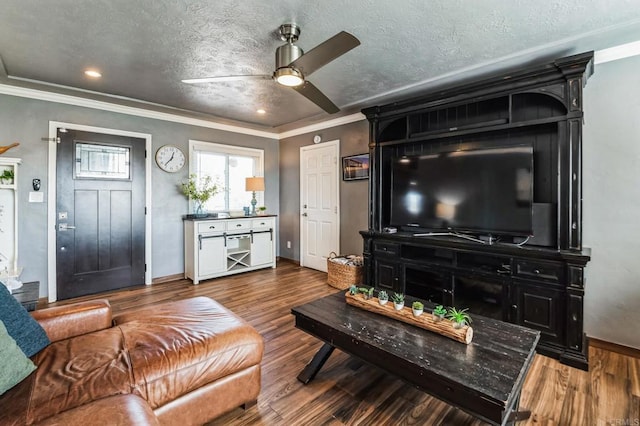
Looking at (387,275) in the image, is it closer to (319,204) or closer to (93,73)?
(319,204)

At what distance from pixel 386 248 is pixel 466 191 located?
1051 millimetres

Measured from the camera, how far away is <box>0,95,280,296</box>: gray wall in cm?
334

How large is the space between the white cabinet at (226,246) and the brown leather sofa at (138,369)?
7.77ft

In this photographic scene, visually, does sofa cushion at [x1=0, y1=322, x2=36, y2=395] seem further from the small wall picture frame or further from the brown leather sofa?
the small wall picture frame

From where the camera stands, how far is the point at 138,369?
4.35 feet

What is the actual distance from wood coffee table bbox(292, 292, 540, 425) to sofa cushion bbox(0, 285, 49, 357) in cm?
139

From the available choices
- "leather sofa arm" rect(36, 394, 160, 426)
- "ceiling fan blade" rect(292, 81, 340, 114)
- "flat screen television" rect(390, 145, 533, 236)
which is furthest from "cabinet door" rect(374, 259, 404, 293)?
"leather sofa arm" rect(36, 394, 160, 426)

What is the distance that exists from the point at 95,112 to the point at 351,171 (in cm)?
349

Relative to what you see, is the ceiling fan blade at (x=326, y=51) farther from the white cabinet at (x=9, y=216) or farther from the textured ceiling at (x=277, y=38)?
the white cabinet at (x=9, y=216)

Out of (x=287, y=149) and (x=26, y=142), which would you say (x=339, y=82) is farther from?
(x=26, y=142)

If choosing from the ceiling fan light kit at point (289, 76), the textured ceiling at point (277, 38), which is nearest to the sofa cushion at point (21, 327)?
the textured ceiling at point (277, 38)

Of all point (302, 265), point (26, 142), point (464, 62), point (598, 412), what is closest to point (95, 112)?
point (26, 142)

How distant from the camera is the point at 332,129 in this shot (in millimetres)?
4699

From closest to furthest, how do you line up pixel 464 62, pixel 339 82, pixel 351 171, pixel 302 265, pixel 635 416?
pixel 635 416
pixel 464 62
pixel 339 82
pixel 351 171
pixel 302 265
